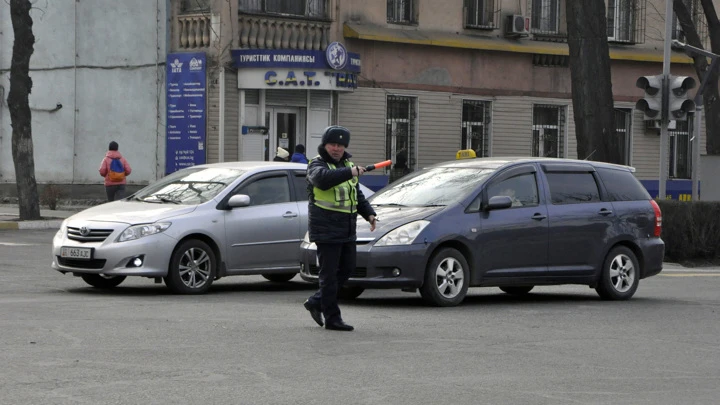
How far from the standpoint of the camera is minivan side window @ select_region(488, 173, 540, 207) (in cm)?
1455

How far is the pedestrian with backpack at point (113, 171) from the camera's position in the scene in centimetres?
2751

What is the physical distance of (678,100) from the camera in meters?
21.9

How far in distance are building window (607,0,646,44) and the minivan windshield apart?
24583 millimetres

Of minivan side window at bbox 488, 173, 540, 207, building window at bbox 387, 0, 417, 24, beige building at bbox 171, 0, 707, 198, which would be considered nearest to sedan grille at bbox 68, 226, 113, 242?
minivan side window at bbox 488, 173, 540, 207

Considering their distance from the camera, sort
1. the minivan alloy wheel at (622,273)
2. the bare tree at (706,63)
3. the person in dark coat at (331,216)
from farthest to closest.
→ the bare tree at (706,63) < the minivan alloy wheel at (622,273) < the person in dark coat at (331,216)

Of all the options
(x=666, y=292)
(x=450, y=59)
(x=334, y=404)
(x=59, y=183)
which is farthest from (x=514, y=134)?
(x=334, y=404)

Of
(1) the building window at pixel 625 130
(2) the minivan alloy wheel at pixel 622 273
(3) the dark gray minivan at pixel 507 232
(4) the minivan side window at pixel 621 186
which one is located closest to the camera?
(3) the dark gray minivan at pixel 507 232

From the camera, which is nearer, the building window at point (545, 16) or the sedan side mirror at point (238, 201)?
the sedan side mirror at point (238, 201)

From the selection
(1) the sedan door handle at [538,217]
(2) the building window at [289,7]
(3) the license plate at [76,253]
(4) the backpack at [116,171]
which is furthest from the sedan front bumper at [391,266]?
(2) the building window at [289,7]

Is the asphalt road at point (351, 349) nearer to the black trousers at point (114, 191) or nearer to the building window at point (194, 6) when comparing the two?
the black trousers at point (114, 191)

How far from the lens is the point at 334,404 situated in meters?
7.84

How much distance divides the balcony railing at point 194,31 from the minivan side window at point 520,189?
1726cm

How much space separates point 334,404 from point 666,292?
1011cm

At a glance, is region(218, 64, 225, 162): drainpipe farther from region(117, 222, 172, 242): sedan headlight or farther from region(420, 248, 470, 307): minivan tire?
region(420, 248, 470, 307): minivan tire
